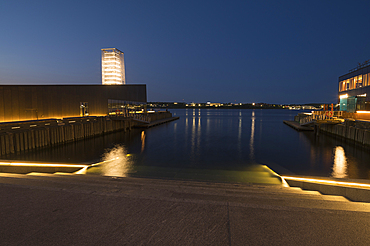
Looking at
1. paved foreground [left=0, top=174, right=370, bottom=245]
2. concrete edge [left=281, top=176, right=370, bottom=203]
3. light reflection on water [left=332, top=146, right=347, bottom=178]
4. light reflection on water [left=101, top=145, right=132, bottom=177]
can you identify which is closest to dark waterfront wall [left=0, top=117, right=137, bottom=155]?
light reflection on water [left=101, top=145, right=132, bottom=177]

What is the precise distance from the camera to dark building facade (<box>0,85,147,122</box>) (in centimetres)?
2125

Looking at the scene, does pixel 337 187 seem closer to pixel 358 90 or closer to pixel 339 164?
pixel 339 164

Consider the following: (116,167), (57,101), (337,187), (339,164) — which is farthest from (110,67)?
(337,187)

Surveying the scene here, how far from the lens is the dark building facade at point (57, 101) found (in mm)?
21250

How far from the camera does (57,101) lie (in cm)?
2595

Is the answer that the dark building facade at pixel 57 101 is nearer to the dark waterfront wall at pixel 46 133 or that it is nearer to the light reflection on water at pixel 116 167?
the dark waterfront wall at pixel 46 133

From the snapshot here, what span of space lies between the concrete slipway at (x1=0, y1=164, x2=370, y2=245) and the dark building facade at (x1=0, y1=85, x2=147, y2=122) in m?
21.4

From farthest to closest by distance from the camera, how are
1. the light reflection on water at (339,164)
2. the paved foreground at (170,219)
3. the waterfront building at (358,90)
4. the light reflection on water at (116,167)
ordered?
1. the waterfront building at (358,90)
2. the light reflection on water at (339,164)
3. the light reflection on water at (116,167)
4. the paved foreground at (170,219)

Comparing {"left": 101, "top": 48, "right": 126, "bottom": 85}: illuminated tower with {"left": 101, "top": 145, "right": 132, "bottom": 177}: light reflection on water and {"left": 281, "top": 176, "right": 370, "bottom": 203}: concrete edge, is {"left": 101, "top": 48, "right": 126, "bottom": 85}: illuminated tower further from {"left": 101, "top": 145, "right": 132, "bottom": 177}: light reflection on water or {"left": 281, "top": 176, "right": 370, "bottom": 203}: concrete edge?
{"left": 281, "top": 176, "right": 370, "bottom": 203}: concrete edge

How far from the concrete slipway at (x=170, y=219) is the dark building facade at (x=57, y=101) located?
21421 mm

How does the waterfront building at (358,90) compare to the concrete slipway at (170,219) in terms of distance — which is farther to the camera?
the waterfront building at (358,90)

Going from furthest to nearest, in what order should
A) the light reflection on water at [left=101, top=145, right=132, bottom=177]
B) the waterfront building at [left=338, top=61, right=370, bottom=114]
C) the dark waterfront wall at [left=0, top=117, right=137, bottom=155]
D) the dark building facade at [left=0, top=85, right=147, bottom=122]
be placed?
the waterfront building at [left=338, top=61, right=370, bottom=114], the dark building facade at [left=0, top=85, right=147, bottom=122], the dark waterfront wall at [left=0, top=117, right=137, bottom=155], the light reflection on water at [left=101, top=145, right=132, bottom=177]

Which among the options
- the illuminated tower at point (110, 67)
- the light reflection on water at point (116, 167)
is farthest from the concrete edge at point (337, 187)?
the illuminated tower at point (110, 67)

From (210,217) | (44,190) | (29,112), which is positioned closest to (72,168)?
(44,190)
